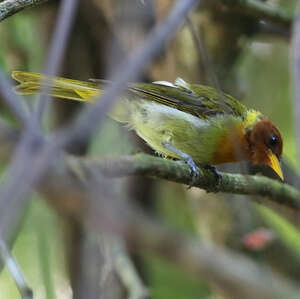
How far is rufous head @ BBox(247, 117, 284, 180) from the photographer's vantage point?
308 cm

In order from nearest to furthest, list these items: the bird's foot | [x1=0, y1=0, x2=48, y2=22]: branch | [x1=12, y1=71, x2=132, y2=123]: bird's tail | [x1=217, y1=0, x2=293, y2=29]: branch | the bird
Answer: [x1=0, y1=0, x2=48, y2=22]: branch
[x1=12, y1=71, x2=132, y2=123]: bird's tail
the bird's foot
the bird
[x1=217, y1=0, x2=293, y2=29]: branch

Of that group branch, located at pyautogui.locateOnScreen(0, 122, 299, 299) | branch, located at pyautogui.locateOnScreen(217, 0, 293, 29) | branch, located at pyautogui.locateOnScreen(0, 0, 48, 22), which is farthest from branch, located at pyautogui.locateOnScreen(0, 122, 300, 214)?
branch, located at pyautogui.locateOnScreen(217, 0, 293, 29)

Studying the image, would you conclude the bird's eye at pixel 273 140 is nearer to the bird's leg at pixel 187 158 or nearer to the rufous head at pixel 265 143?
the rufous head at pixel 265 143

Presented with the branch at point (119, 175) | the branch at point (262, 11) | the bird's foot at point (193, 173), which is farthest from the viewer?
the branch at point (262, 11)

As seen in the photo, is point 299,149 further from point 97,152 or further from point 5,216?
point 97,152

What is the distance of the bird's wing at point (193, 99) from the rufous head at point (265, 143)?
19 cm

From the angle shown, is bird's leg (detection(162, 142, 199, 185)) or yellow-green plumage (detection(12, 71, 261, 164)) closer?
bird's leg (detection(162, 142, 199, 185))

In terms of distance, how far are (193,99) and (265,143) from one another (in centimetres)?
53

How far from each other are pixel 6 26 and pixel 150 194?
200 cm

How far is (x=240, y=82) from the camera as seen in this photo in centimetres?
477

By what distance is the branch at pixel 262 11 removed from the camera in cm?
398

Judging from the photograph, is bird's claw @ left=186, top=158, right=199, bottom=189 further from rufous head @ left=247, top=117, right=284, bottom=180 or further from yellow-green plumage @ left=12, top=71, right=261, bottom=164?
rufous head @ left=247, top=117, right=284, bottom=180

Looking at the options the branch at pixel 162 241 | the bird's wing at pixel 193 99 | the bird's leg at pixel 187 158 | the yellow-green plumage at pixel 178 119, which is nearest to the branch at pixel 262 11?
the bird's wing at pixel 193 99

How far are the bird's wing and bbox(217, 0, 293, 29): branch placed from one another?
84cm
